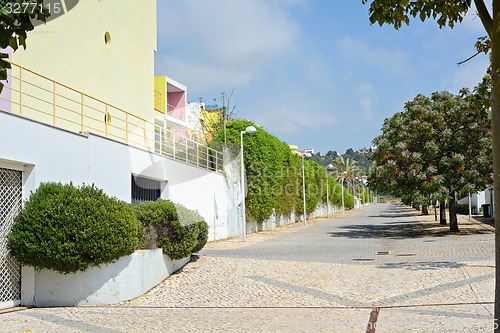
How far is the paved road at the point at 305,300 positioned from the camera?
7.07m

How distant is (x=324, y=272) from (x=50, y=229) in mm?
6498

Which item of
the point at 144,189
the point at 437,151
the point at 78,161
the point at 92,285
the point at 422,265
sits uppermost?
the point at 437,151

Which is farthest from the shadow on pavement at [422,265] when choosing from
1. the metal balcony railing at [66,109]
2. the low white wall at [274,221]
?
the low white wall at [274,221]

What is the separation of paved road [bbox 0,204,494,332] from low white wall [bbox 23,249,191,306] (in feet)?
1.05

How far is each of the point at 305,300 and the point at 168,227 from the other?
12.8 ft

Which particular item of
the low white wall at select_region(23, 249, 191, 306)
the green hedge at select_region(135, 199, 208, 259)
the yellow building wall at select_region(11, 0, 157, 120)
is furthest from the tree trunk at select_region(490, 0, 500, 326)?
the yellow building wall at select_region(11, 0, 157, 120)

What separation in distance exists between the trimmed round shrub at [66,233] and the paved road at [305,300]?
0.92 metres

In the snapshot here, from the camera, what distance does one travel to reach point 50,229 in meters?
8.48

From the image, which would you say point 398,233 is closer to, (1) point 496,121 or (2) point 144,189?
(2) point 144,189

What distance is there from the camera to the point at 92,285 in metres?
8.94

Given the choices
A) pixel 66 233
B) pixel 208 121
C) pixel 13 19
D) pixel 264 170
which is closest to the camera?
pixel 13 19

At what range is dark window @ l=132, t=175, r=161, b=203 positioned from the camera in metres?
15.1

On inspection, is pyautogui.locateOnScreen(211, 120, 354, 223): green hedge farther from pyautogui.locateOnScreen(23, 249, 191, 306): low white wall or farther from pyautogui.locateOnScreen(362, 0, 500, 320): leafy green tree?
pyautogui.locateOnScreen(362, 0, 500, 320): leafy green tree

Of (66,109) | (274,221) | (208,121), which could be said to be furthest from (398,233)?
(208,121)
